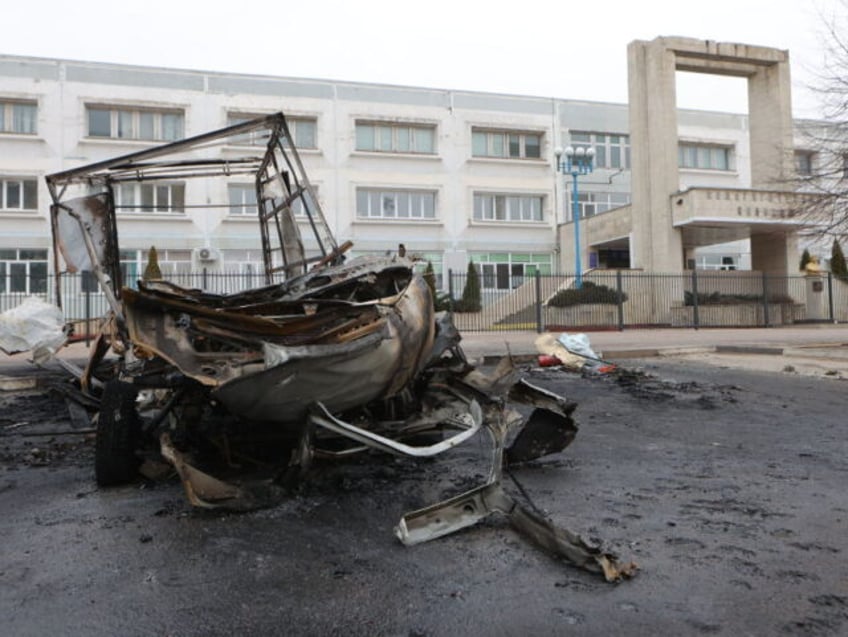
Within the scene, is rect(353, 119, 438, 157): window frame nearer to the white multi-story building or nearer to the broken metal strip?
the white multi-story building

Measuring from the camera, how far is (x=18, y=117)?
2634 centimetres

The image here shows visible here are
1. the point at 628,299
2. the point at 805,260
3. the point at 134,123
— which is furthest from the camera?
the point at 805,260

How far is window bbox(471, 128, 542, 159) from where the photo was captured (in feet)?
105

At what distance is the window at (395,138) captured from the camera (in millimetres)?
30266

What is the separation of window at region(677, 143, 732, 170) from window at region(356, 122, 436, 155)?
1487 cm

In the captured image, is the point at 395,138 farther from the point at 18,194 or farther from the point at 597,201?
the point at 18,194

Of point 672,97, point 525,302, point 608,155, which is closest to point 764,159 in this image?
point 672,97

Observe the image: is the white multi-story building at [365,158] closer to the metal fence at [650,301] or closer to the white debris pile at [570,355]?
the metal fence at [650,301]

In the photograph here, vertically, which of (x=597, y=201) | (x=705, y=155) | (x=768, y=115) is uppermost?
(x=705, y=155)

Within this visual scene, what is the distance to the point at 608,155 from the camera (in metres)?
34.7

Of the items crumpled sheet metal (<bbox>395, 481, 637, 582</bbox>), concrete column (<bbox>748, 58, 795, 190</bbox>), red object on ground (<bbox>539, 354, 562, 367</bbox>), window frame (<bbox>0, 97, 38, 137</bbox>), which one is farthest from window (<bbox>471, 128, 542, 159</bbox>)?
crumpled sheet metal (<bbox>395, 481, 637, 582</bbox>)

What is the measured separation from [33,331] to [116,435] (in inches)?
192

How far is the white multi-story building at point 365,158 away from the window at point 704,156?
0.26 ft

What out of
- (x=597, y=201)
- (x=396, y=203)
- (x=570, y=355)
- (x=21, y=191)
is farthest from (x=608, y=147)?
(x=21, y=191)
